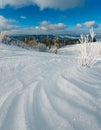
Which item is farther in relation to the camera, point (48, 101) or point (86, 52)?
point (86, 52)

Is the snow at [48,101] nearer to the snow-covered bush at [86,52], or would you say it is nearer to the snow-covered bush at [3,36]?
the snow-covered bush at [86,52]

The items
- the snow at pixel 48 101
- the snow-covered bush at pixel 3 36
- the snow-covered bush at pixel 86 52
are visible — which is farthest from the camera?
the snow-covered bush at pixel 3 36

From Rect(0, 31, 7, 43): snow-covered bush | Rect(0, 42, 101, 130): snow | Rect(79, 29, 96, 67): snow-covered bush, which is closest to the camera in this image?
Rect(0, 42, 101, 130): snow

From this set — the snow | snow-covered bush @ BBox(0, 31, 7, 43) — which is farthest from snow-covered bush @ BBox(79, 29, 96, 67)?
snow-covered bush @ BBox(0, 31, 7, 43)

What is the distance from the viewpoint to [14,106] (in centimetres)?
272

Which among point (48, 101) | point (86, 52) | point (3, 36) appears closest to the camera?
point (48, 101)

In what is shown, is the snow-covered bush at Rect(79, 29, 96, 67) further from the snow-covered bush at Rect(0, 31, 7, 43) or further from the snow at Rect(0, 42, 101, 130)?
the snow-covered bush at Rect(0, 31, 7, 43)

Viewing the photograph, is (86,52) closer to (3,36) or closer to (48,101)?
(48,101)

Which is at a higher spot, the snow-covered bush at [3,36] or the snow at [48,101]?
the snow-covered bush at [3,36]

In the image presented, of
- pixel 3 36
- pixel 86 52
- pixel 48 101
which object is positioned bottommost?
pixel 48 101

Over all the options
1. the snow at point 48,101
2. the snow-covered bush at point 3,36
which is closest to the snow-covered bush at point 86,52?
the snow at point 48,101

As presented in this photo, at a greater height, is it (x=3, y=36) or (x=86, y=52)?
(x=3, y=36)

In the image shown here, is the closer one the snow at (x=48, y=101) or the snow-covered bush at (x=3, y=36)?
the snow at (x=48, y=101)

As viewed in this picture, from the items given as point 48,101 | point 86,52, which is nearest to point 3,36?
point 86,52
